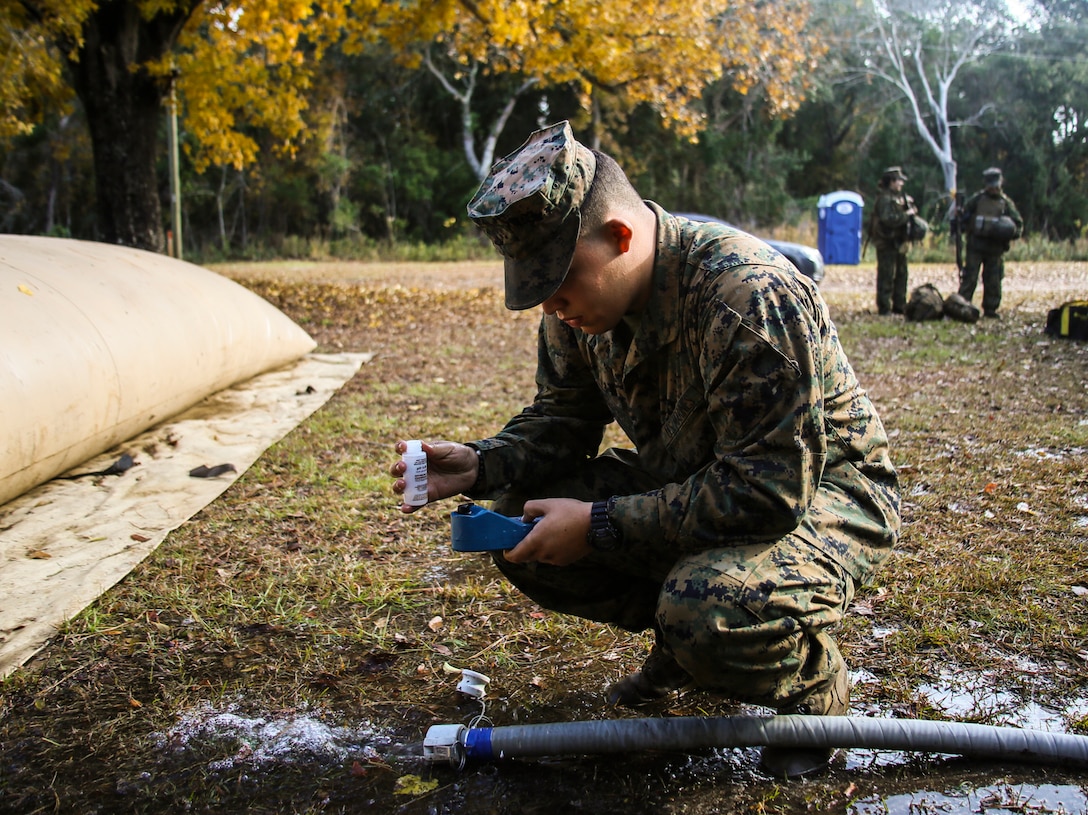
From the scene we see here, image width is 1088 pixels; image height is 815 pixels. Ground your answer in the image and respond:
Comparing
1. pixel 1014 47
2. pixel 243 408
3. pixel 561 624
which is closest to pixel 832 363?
pixel 561 624

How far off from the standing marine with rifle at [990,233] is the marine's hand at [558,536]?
11.0m

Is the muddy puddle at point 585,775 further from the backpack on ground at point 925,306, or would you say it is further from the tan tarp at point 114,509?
the backpack on ground at point 925,306

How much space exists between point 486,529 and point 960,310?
10.6 m

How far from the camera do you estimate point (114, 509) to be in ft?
14.0

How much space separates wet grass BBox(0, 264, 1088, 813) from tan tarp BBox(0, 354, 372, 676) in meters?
0.11

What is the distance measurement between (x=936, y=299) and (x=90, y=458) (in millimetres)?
9800

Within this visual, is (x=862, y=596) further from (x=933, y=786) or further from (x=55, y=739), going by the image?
(x=55, y=739)

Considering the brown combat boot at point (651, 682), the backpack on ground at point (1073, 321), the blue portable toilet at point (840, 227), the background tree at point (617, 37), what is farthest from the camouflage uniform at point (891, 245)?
the blue portable toilet at point (840, 227)

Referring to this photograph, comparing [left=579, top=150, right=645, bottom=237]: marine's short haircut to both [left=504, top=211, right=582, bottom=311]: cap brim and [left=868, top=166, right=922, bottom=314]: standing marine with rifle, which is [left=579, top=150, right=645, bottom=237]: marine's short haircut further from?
[left=868, top=166, right=922, bottom=314]: standing marine with rifle

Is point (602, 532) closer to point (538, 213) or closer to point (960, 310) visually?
point (538, 213)

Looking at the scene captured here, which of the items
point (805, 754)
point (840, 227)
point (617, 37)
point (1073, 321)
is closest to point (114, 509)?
point (805, 754)

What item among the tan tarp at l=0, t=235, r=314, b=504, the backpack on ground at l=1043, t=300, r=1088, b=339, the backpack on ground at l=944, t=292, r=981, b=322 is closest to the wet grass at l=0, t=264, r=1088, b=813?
the tan tarp at l=0, t=235, r=314, b=504

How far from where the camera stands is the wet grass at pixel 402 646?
221cm

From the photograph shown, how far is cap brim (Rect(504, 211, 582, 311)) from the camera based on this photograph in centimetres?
195
